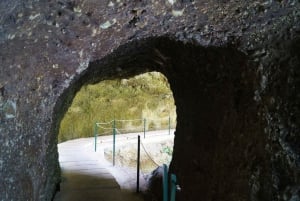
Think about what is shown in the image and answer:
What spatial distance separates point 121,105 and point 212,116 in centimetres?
952

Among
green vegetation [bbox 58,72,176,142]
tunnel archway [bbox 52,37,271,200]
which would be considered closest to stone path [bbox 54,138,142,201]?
tunnel archway [bbox 52,37,271,200]

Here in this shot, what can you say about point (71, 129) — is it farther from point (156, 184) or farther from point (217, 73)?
point (217, 73)

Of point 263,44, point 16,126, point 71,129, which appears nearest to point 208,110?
point 263,44

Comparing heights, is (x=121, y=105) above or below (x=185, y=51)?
below

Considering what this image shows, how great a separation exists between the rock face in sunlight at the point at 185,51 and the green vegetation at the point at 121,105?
356 inches

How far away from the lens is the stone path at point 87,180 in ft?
18.4

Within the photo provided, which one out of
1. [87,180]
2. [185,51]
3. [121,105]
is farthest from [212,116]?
[121,105]

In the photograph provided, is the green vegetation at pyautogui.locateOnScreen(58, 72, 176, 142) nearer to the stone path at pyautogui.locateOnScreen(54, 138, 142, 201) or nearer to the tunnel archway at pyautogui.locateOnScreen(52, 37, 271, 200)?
the stone path at pyautogui.locateOnScreen(54, 138, 142, 201)

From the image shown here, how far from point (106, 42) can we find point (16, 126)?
2.96 feet

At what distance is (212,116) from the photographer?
3.63 m

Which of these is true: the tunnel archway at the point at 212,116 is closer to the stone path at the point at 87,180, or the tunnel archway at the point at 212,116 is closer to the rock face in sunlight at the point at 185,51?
the rock face in sunlight at the point at 185,51

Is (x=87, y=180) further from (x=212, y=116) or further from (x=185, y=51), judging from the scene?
(x=185, y=51)

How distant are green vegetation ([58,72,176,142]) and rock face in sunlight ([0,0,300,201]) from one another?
9.05m

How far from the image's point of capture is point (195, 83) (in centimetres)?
393
